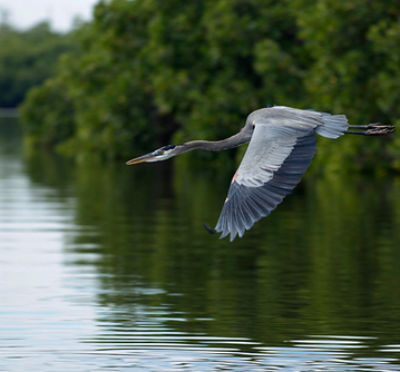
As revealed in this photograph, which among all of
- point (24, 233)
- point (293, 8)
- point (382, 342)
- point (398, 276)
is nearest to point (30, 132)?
point (293, 8)

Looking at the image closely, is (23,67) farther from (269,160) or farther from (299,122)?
(269,160)

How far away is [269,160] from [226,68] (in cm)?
2991

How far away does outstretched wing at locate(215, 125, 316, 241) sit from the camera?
8.49 metres

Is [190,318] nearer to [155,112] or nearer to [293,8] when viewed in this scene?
[293,8]

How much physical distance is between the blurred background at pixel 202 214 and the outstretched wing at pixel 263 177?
151cm

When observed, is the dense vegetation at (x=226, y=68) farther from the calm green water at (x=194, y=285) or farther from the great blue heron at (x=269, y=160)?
the great blue heron at (x=269, y=160)

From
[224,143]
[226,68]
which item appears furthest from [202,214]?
[226,68]

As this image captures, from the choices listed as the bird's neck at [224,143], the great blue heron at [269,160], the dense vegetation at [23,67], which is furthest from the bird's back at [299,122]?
the dense vegetation at [23,67]

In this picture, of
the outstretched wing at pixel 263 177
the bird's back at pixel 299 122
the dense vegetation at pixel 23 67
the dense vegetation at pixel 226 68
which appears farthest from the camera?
the dense vegetation at pixel 23 67

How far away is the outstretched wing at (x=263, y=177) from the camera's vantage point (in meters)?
8.49

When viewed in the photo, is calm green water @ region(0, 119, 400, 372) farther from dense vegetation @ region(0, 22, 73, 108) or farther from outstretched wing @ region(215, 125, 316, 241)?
dense vegetation @ region(0, 22, 73, 108)

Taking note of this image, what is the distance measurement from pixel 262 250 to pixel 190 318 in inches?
229

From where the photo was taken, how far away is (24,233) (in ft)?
65.0

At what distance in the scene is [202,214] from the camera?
2220 cm
